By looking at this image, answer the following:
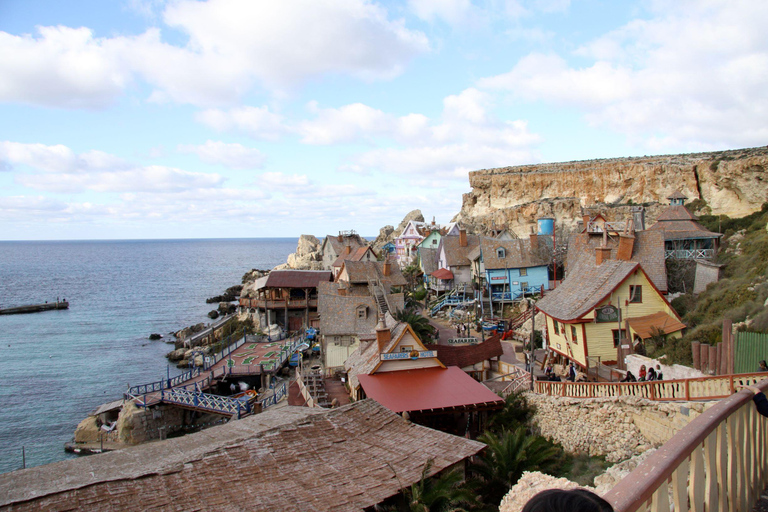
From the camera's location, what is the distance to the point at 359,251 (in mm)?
69875

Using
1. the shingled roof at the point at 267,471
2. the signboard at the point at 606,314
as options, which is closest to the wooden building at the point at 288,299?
the signboard at the point at 606,314

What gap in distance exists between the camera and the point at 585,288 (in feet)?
93.0

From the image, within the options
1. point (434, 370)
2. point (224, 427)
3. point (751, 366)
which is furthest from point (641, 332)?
point (224, 427)

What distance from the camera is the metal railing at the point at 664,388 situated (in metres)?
13.9

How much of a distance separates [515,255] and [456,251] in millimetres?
10415

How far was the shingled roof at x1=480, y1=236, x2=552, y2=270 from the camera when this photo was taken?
51.8 metres

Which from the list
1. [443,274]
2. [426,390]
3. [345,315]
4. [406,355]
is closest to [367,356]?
[406,355]

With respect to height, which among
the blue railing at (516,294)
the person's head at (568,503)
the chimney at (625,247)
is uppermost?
the chimney at (625,247)

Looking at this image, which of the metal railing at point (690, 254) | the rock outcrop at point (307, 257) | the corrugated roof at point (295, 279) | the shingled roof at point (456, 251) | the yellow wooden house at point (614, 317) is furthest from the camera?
the rock outcrop at point (307, 257)

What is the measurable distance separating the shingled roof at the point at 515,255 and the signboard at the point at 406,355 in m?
28.0

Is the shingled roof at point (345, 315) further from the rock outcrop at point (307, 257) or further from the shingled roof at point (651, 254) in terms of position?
the rock outcrop at point (307, 257)

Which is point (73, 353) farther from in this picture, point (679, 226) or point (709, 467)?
point (679, 226)

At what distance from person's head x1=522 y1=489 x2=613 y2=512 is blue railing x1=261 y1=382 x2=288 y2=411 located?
32.4 metres

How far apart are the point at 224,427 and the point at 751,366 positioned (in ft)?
60.4
